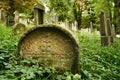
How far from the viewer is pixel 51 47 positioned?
5695 millimetres

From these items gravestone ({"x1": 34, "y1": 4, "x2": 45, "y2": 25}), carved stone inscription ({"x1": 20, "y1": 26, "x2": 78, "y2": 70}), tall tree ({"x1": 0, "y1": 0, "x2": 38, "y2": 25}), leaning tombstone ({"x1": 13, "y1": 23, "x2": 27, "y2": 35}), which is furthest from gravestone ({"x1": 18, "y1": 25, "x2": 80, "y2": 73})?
tall tree ({"x1": 0, "y1": 0, "x2": 38, "y2": 25})

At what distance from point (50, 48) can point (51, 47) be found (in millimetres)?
26

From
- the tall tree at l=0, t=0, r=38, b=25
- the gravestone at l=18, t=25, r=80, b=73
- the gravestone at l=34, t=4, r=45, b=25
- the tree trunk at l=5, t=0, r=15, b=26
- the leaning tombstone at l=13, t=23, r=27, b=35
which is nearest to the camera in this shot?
the gravestone at l=18, t=25, r=80, b=73

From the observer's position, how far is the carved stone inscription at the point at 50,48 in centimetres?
558

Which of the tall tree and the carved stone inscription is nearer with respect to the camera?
the carved stone inscription

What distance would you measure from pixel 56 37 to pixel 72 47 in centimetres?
38

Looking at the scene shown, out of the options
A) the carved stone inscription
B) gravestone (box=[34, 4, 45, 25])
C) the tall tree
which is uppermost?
the tall tree

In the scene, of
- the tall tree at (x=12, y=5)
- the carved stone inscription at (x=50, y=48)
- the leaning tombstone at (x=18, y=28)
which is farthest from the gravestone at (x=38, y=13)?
the tall tree at (x=12, y=5)

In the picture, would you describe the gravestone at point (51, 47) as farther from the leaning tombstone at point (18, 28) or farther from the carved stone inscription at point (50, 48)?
the leaning tombstone at point (18, 28)

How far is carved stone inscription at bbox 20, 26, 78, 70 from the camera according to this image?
5582 millimetres

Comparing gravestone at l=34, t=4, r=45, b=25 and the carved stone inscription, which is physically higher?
gravestone at l=34, t=4, r=45, b=25

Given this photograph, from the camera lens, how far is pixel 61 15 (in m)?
39.6

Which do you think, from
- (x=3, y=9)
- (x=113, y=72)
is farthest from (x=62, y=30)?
(x=3, y=9)

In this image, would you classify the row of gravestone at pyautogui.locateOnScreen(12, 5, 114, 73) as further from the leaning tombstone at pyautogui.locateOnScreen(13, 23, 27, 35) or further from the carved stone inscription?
the leaning tombstone at pyautogui.locateOnScreen(13, 23, 27, 35)
